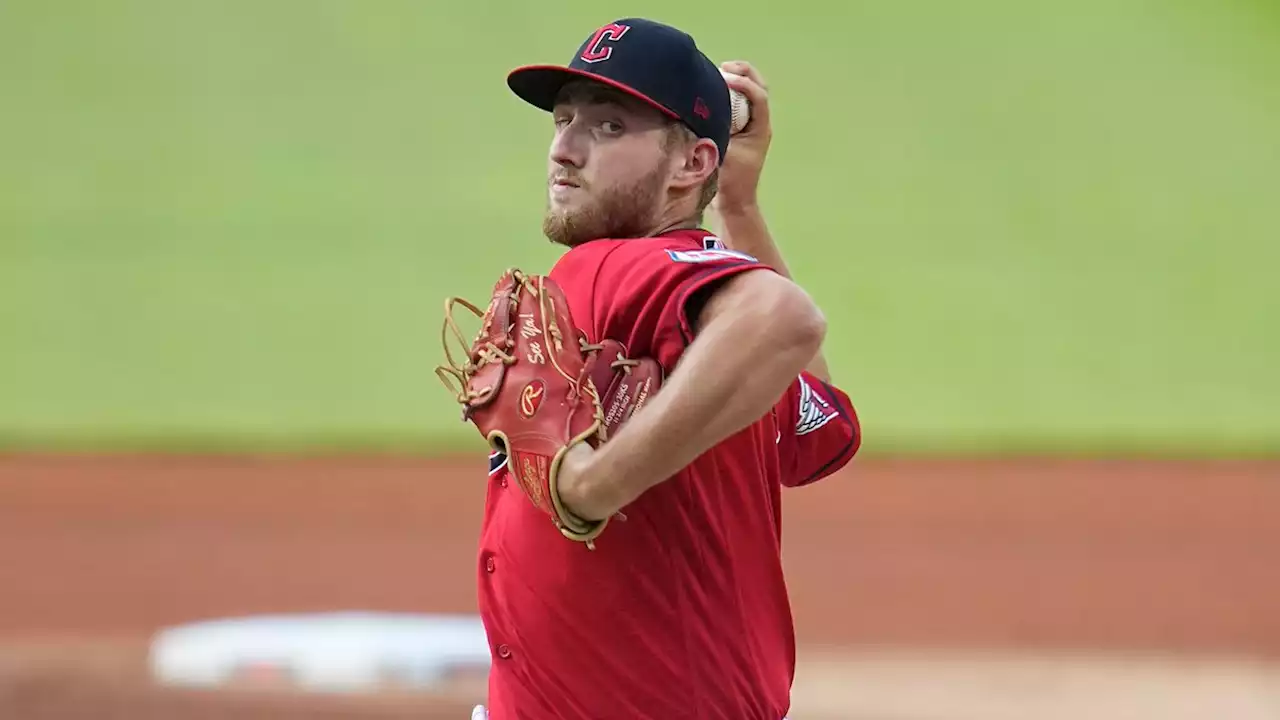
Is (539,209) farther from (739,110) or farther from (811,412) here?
(811,412)

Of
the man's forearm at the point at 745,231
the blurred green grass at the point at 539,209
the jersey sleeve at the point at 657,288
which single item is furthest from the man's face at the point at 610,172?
the blurred green grass at the point at 539,209

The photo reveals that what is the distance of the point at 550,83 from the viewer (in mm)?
1718

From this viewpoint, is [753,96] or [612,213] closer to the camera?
[612,213]

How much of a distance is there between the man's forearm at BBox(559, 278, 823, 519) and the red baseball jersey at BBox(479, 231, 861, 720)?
Result: 0.18 m

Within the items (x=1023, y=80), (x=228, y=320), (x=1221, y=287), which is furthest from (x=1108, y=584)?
(x=228, y=320)

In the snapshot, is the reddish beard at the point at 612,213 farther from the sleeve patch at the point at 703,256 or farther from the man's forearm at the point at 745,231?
the man's forearm at the point at 745,231

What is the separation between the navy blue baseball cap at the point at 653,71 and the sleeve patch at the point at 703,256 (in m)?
0.25

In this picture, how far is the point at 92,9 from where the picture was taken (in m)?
7.93

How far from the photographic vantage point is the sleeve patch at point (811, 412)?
6.38ft

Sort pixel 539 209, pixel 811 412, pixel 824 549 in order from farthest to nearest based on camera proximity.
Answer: pixel 539 209
pixel 824 549
pixel 811 412

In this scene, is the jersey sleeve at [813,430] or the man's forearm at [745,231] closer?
the jersey sleeve at [813,430]

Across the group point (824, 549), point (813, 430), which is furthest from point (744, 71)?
point (824, 549)

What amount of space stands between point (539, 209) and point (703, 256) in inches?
265

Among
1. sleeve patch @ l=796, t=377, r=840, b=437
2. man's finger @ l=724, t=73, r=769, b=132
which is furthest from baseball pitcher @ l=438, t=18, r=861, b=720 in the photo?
man's finger @ l=724, t=73, r=769, b=132
